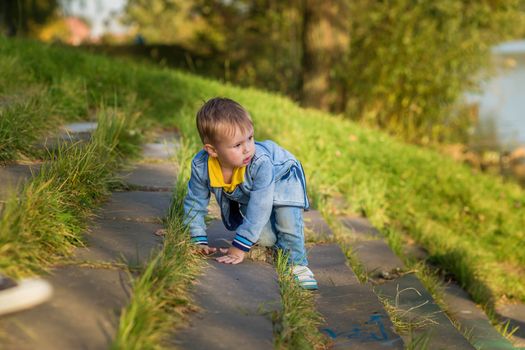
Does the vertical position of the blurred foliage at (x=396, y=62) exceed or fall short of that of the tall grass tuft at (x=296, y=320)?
it exceeds it

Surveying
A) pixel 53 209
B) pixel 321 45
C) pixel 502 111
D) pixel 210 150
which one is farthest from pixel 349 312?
pixel 502 111

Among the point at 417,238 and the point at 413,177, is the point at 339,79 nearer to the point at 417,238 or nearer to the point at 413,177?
the point at 413,177

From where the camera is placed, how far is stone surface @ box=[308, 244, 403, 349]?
7.97 feet

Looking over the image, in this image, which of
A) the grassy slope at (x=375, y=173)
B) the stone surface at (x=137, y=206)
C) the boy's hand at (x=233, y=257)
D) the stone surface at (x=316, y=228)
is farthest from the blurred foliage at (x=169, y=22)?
the boy's hand at (x=233, y=257)

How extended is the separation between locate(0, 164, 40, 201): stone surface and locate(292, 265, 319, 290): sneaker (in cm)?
120

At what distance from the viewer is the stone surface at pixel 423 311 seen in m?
2.75

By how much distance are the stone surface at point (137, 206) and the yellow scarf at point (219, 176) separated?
0.36 m

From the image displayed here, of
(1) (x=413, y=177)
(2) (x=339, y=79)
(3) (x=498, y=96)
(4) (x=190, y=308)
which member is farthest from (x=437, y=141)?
(4) (x=190, y=308)

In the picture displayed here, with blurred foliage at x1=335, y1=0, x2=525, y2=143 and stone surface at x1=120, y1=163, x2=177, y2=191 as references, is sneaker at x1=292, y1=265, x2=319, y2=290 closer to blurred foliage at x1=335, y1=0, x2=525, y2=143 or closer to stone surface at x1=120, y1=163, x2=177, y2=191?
stone surface at x1=120, y1=163, x2=177, y2=191

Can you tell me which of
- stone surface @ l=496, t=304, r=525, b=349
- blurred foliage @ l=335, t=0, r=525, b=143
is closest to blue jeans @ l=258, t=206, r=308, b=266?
stone surface @ l=496, t=304, r=525, b=349

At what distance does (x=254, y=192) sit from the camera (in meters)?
2.93

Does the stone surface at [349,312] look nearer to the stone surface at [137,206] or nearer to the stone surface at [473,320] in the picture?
the stone surface at [473,320]

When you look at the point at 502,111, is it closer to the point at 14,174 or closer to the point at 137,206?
the point at 137,206

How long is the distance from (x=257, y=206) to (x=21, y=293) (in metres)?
1.13
